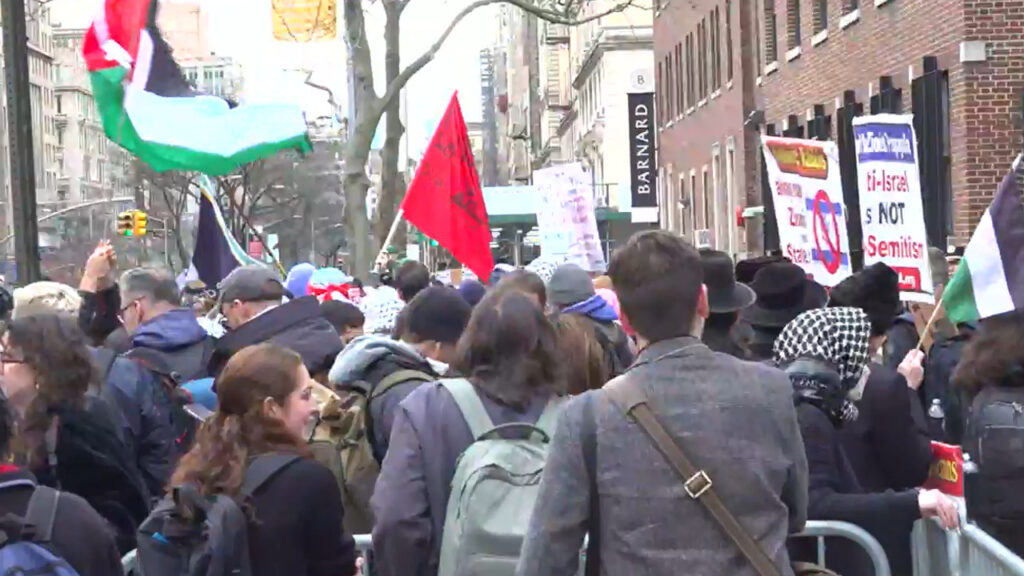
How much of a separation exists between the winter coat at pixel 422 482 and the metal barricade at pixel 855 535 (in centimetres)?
105

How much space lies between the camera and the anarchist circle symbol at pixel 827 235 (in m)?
10.8

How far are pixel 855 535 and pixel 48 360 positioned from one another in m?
2.59

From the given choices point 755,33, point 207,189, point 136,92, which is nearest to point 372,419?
point 136,92

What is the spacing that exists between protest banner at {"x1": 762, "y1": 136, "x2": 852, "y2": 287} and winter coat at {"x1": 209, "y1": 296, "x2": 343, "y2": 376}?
14.7 ft

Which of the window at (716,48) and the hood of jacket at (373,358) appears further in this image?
the window at (716,48)

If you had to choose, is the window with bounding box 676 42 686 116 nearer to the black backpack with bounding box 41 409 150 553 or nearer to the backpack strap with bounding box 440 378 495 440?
the black backpack with bounding box 41 409 150 553

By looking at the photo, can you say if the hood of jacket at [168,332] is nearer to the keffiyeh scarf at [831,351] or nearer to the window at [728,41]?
the keffiyeh scarf at [831,351]

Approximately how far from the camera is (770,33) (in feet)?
104

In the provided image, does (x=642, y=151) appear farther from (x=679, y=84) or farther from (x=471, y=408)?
(x=471, y=408)

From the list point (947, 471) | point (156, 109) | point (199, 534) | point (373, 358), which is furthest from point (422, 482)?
point (156, 109)

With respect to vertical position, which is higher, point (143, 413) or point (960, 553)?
point (143, 413)

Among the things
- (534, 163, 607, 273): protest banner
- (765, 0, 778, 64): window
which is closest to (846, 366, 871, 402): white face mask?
(534, 163, 607, 273): protest banner

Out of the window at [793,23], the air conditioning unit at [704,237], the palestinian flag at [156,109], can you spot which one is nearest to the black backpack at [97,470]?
the palestinian flag at [156,109]

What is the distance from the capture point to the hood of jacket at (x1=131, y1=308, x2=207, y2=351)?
7.71m
